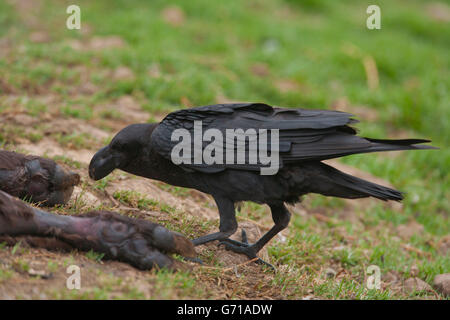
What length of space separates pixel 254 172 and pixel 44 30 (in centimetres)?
611

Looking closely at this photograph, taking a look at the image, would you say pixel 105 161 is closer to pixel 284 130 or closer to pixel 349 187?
pixel 284 130

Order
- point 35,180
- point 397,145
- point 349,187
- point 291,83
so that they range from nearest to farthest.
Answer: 1. point 397,145
2. point 349,187
3. point 35,180
4. point 291,83

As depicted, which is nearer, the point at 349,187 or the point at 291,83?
the point at 349,187

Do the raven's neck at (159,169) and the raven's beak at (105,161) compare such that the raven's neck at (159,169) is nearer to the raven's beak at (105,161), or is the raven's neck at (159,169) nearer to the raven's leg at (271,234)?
the raven's beak at (105,161)

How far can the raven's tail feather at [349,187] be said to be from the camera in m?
3.65

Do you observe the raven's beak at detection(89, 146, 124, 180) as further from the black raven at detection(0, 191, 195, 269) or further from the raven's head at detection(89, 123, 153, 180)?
the black raven at detection(0, 191, 195, 269)

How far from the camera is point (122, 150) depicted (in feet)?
13.3

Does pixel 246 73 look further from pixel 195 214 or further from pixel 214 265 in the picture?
pixel 214 265

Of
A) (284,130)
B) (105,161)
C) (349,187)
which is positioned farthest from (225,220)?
(105,161)

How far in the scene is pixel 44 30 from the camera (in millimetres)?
8750

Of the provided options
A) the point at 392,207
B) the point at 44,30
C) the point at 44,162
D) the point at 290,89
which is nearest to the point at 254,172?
the point at 44,162

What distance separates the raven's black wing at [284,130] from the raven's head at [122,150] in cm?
15

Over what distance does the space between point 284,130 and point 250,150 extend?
260 mm

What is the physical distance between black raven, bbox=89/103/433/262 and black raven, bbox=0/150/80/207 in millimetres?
325
